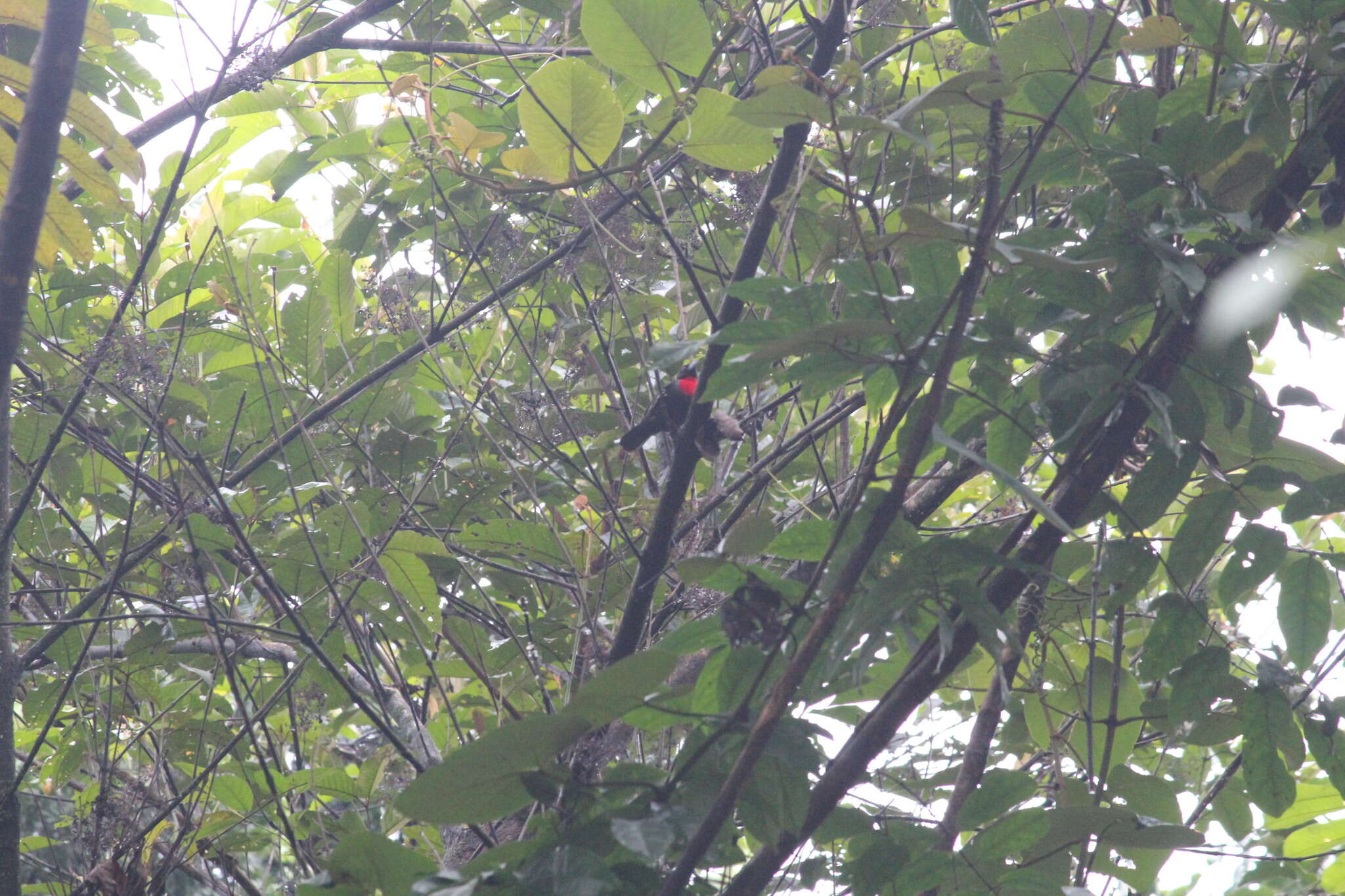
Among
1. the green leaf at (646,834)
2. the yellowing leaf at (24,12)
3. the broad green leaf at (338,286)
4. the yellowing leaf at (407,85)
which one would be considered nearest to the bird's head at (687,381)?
the broad green leaf at (338,286)

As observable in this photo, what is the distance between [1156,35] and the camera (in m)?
1.32

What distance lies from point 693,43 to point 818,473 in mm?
964

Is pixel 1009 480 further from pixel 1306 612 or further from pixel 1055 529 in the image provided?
pixel 1306 612

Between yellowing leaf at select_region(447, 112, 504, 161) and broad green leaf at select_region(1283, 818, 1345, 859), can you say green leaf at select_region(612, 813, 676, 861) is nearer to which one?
yellowing leaf at select_region(447, 112, 504, 161)

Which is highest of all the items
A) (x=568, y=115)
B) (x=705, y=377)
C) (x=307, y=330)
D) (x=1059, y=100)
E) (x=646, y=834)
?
(x=307, y=330)

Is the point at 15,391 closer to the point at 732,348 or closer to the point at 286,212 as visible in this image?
the point at 286,212

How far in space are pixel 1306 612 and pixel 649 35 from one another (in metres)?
1.14

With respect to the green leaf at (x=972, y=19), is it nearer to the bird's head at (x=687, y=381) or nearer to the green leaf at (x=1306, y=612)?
the green leaf at (x=1306, y=612)

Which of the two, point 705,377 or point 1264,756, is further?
point 705,377

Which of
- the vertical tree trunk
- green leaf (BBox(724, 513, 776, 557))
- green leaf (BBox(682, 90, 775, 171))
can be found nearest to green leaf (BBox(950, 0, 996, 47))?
green leaf (BBox(682, 90, 775, 171))

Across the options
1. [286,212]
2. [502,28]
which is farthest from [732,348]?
[286,212]

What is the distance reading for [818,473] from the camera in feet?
6.93

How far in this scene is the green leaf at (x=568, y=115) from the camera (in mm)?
1434

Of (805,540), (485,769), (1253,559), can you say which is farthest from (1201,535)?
(485,769)
